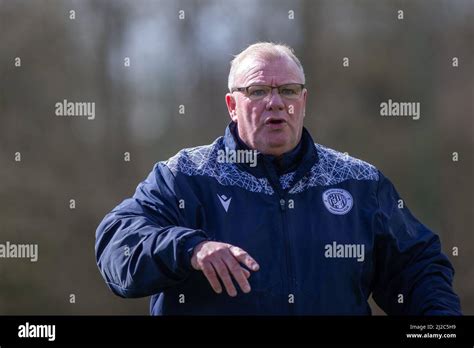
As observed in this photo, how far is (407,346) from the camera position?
3566mm

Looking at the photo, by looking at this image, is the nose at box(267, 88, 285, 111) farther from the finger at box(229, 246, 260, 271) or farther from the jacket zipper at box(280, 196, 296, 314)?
the finger at box(229, 246, 260, 271)

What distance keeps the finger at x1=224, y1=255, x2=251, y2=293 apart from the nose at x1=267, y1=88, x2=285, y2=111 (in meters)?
0.95

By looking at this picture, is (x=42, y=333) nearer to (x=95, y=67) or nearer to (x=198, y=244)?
(x=198, y=244)

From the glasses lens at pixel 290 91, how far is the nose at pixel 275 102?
0.07 ft

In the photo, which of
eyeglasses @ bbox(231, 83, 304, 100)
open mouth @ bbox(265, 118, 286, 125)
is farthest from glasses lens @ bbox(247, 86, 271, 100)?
open mouth @ bbox(265, 118, 286, 125)

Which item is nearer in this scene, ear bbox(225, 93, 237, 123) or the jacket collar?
the jacket collar

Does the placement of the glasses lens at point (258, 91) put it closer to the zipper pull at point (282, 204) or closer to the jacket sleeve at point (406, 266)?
the zipper pull at point (282, 204)

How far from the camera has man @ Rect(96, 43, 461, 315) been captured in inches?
134

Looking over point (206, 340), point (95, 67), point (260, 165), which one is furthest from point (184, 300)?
point (95, 67)

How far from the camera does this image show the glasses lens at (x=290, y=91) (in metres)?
3.81

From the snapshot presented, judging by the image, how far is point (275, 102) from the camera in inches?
149

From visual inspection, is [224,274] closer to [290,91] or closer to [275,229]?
[275,229]

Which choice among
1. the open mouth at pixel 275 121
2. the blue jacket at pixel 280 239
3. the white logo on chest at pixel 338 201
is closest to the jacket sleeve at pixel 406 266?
the blue jacket at pixel 280 239

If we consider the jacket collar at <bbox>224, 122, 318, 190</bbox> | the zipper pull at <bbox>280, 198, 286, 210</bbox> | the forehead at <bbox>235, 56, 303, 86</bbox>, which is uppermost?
the forehead at <bbox>235, 56, 303, 86</bbox>
